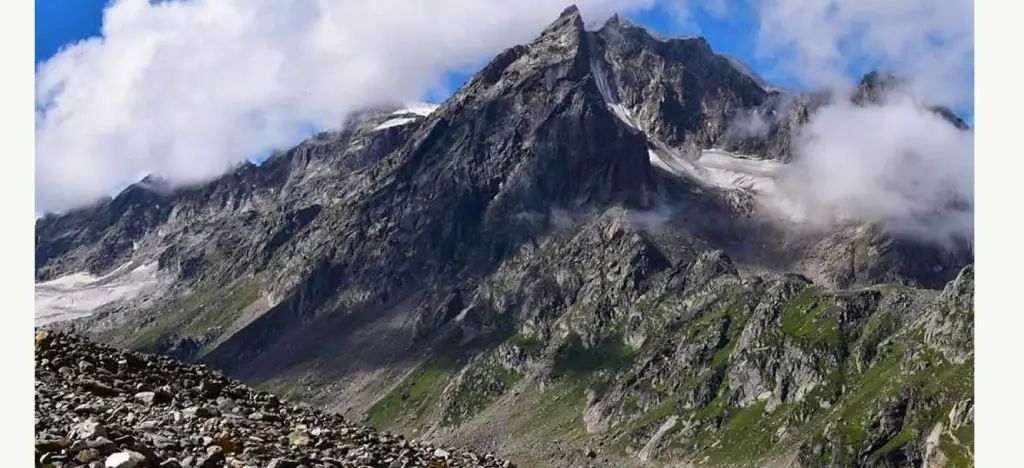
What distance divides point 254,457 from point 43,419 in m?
4.66

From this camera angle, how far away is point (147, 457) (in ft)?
59.9

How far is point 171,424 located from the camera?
23.7 m

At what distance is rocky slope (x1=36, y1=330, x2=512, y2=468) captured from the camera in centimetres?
1898

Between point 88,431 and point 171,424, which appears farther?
point 171,424

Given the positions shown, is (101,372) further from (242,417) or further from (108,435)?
(108,435)

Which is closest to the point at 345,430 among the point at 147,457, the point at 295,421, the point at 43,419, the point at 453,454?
the point at 295,421

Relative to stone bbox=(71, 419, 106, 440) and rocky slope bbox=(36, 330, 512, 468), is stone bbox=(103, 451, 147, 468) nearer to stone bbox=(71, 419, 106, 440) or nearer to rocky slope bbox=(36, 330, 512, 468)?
rocky slope bbox=(36, 330, 512, 468)

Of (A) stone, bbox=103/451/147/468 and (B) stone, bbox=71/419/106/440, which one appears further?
(B) stone, bbox=71/419/106/440

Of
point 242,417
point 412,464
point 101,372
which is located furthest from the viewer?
point 101,372

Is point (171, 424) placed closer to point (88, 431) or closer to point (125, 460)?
point (88, 431)

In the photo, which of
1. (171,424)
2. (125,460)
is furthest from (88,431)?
(171,424)

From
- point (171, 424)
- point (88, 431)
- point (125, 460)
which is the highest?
point (88, 431)

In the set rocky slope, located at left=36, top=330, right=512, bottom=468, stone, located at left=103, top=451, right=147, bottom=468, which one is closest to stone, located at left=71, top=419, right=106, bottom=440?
rocky slope, located at left=36, top=330, right=512, bottom=468

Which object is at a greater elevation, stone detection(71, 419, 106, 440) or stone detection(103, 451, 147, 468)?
stone detection(71, 419, 106, 440)
